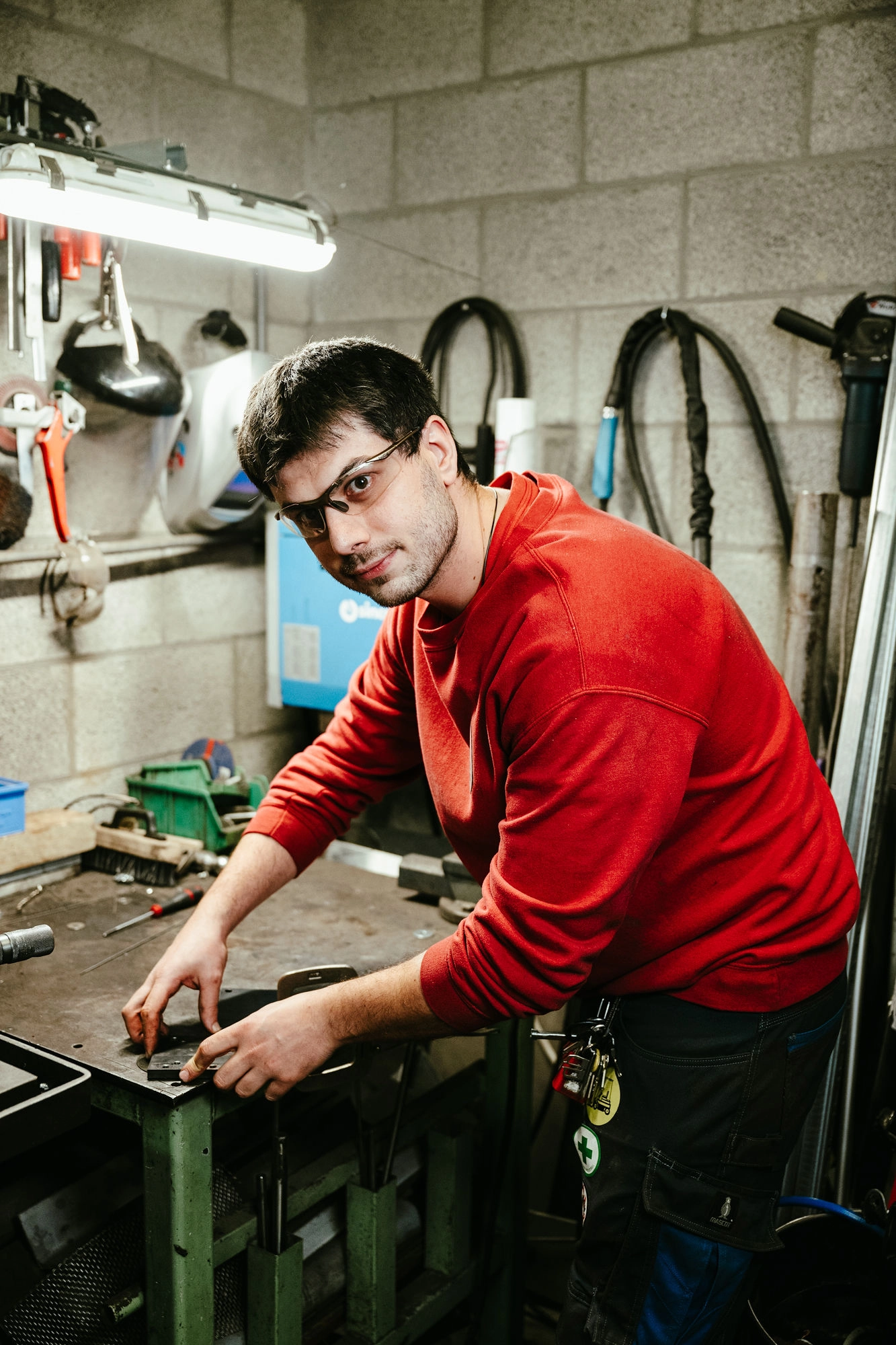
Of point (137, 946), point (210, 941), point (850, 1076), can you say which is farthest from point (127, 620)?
point (850, 1076)

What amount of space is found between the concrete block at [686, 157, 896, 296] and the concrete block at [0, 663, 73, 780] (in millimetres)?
1433


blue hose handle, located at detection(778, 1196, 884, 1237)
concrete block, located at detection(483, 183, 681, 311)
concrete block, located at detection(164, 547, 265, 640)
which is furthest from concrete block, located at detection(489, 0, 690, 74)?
blue hose handle, located at detection(778, 1196, 884, 1237)

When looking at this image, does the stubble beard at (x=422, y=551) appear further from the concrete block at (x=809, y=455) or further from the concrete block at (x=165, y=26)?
the concrete block at (x=165, y=26)

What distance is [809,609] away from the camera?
1999 mm

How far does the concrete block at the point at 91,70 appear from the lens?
1943 mm

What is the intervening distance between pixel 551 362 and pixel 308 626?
0.76 m

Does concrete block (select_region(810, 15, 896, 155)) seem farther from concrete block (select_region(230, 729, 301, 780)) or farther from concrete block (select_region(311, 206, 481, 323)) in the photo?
concrete block (select_region(230, 729, 301, 780))

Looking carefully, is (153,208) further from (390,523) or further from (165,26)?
(165,26)

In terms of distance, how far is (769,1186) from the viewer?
129cm

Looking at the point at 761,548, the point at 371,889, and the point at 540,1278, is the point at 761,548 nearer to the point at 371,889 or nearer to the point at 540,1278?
the point at 371,889

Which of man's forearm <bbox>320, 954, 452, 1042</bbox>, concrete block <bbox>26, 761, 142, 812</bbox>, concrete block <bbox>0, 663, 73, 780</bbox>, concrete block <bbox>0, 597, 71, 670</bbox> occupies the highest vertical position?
concrete block <bbox>0, 597, 71, 670</bbox>

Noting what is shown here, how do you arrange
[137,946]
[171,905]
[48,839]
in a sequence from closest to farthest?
[137,946] < [171,905] < [48,839]

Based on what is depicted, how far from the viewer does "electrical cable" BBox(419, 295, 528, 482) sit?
2363 mm

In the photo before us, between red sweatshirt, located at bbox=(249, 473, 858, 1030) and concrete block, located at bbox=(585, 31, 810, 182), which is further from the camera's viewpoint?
concrete block, located at bbox=(585, 31, 810, 182)
